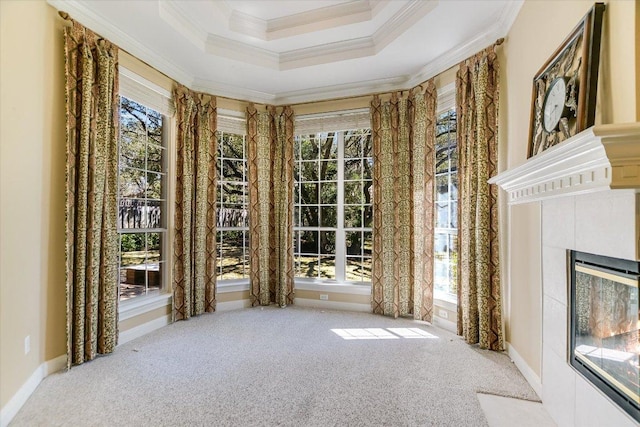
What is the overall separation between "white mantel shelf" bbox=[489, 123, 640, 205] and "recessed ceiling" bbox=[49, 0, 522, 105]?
6.06ft

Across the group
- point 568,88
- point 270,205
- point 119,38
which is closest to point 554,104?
point 568,88

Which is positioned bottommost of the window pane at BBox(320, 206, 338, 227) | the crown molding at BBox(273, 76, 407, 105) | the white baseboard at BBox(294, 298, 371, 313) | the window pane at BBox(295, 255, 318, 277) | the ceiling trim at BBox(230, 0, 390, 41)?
the white baseboard at BBox(294, 298, 371, 313)

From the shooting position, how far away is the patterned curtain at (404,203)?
379cm

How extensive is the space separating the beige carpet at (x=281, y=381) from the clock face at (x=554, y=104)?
6.22ft

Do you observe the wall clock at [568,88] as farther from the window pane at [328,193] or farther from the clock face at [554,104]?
the window pane at [328,193]

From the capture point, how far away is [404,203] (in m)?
4.06

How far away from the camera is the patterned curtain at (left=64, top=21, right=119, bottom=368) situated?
2658mm

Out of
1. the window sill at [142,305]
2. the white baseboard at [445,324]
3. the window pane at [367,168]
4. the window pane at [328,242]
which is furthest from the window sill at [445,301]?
the window sill at [142,305]

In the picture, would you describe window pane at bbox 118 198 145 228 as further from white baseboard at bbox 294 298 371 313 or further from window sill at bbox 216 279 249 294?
white baseboard at bbox 294 298 371 313

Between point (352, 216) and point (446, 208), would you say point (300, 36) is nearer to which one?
point (352, 216)

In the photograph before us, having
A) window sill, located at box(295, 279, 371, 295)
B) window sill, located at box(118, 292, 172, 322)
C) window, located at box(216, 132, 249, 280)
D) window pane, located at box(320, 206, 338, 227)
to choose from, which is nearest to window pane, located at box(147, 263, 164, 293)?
window sill, located at box(118, 292, 172, 322)

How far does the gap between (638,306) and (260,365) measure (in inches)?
99.6

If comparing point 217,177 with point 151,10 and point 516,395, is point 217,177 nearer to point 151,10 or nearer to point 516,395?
point 151,10

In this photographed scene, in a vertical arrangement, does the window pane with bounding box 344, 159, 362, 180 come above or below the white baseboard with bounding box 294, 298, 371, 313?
above
